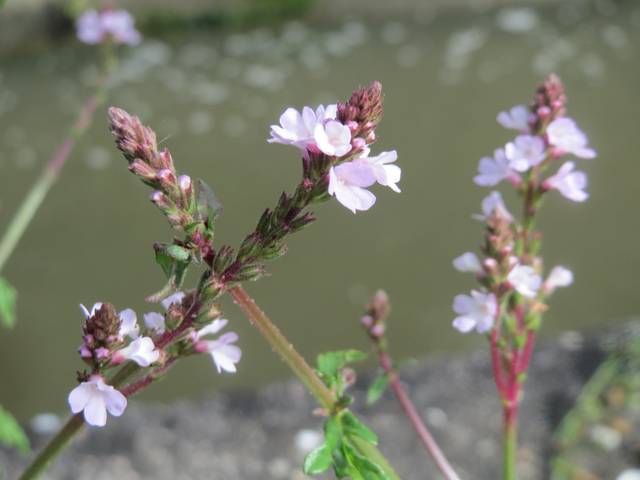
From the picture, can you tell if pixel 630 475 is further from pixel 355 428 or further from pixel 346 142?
pixel 346 142

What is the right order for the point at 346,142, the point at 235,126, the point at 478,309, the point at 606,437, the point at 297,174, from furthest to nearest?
the point at 235,126
the point at 297,174
the point at 606,437
the point at 478,309
the point at 346,142

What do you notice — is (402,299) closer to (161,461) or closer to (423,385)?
(423,385)

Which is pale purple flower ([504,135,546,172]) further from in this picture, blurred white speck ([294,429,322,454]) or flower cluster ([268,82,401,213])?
blurred white speck ([294,429,322,454])

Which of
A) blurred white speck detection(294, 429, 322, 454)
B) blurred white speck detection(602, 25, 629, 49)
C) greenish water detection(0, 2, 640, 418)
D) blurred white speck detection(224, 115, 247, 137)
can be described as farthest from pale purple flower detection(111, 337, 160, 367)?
blurred white speck detection(602, 25, 629, 49)

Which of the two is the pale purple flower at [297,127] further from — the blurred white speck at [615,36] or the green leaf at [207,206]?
the blurred white speck at [615,36]

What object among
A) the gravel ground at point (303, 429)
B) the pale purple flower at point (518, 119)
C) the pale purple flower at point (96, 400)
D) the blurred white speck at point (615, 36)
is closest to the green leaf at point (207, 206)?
the pale purple flower at point (96, 400)

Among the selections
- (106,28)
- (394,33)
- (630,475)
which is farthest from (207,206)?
(394,33)

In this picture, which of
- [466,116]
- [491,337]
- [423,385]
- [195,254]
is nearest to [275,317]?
[423,385]

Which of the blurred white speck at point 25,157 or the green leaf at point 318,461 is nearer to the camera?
the green leaf at point 318,461
